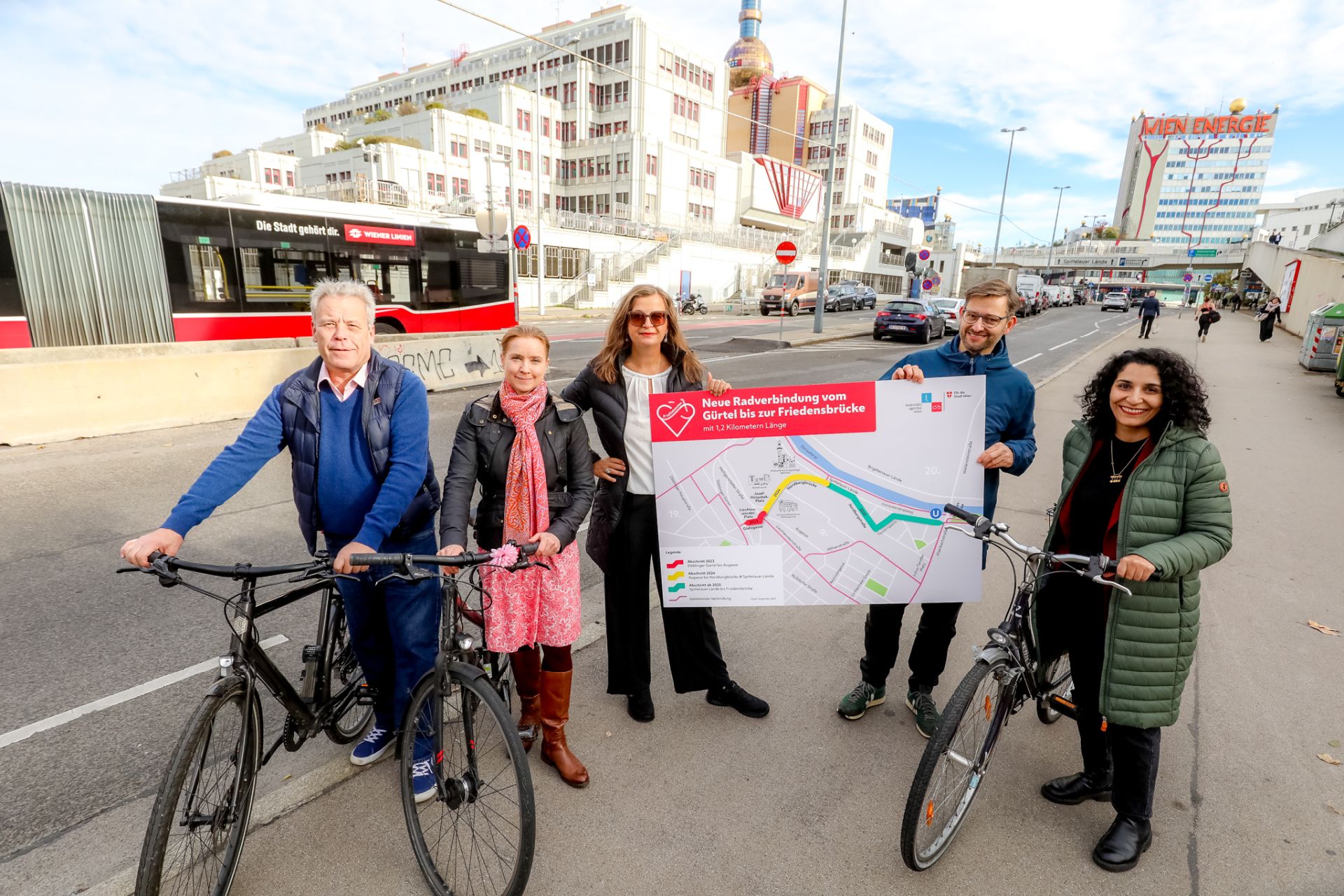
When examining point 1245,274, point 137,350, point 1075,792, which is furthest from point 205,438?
point 1245,274

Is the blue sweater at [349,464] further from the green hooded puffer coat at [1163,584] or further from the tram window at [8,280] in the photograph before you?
the tram window at [8,280]

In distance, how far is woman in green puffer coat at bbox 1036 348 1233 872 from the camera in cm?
236

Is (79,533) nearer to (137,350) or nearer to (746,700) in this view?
(746,700)

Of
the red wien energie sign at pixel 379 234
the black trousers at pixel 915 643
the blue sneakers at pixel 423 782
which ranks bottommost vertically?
the blue sneakers at pixel 423 782

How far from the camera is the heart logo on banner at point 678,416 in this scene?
3.01 m

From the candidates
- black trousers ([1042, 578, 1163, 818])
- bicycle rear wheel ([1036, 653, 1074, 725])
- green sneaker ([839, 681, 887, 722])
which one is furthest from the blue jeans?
bicycle rear wheel ([1036, 653, 1074, 725])

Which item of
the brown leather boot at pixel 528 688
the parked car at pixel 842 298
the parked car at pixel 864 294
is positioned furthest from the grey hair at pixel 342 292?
the parked car at pixel 864 294

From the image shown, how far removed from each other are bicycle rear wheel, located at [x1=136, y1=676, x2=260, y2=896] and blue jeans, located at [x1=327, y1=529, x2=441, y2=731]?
48 cm

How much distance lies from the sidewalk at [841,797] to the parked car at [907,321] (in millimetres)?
19904

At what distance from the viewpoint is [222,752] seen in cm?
213

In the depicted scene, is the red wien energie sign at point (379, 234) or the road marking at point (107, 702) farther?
the red wien energie sign at point (379, 234)

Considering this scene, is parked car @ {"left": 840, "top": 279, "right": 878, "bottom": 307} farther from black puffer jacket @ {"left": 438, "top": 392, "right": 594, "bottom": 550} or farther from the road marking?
the road marking

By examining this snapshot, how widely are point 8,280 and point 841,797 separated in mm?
13769

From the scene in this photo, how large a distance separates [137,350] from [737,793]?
12848 millimetres
